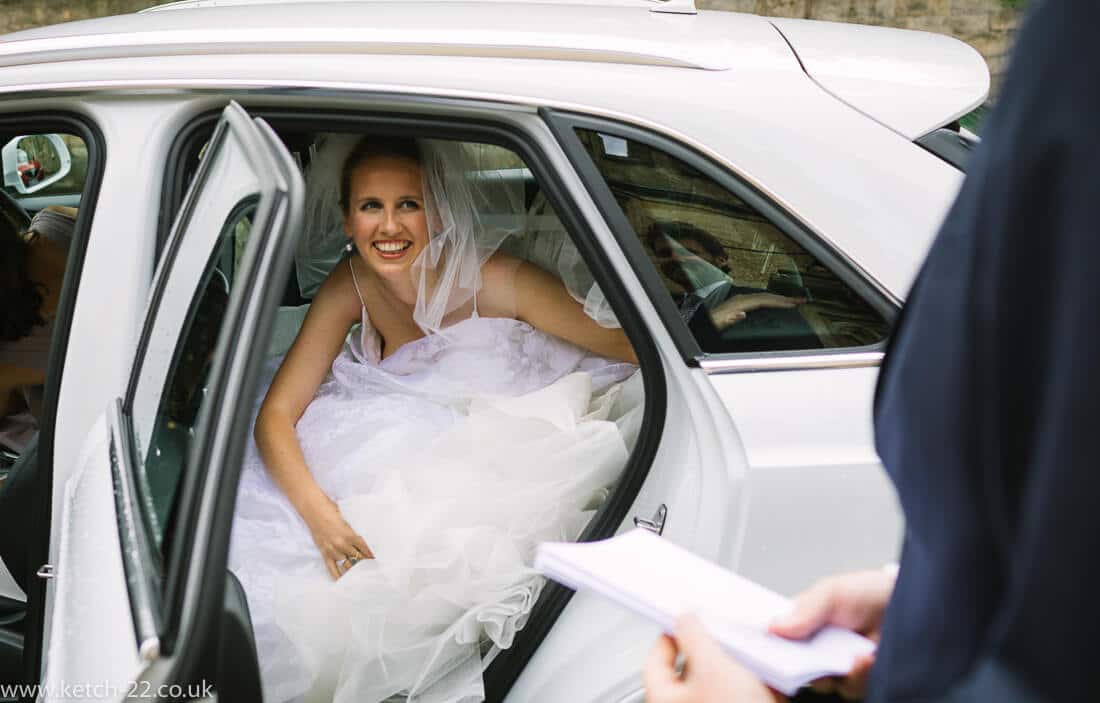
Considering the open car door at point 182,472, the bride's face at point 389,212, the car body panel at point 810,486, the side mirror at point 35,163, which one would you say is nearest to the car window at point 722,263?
the car body panel at point 810,486

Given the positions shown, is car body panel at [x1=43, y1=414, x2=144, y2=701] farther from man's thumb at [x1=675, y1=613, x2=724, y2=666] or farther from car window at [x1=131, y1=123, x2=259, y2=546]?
man's thumb at [x1=675, y1=613, x2=724, y2=666]

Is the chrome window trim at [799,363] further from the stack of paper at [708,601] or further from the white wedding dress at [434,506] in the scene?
the stack of paper at [708,601]

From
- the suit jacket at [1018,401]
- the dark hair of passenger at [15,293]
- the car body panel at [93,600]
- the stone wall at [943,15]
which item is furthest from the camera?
the stone wall at [943,15]

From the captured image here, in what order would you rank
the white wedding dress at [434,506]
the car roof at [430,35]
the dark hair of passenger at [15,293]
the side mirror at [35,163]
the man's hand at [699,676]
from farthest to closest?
the side mirror at [35,163]
the dark hair of passenger at [15,293]
the white wedding dress at [434,506]
the car roof at [430,35]
the man's hand at [699,676]

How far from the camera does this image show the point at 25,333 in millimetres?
2445

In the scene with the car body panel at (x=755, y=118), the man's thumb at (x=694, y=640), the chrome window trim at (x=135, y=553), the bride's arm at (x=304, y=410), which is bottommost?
the bride's arm at (x=304, y=410)

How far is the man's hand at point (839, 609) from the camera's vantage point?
0.77 m

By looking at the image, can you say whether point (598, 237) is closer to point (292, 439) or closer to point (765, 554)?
point (765, 554)

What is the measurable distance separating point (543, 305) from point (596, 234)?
2.23 feet

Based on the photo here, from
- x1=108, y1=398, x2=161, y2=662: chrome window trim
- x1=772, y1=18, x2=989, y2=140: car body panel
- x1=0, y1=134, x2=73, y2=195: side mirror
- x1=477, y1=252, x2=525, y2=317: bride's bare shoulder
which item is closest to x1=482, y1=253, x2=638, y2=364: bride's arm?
x1=477, y1=252, x2=525, y2=317: bride's bare shoulder

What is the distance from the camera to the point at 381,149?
2.17 m

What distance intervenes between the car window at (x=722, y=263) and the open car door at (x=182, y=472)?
1.93 feet

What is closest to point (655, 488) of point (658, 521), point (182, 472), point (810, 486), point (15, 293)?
point (658, 521)

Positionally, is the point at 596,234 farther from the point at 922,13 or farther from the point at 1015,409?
the point at 922,13
